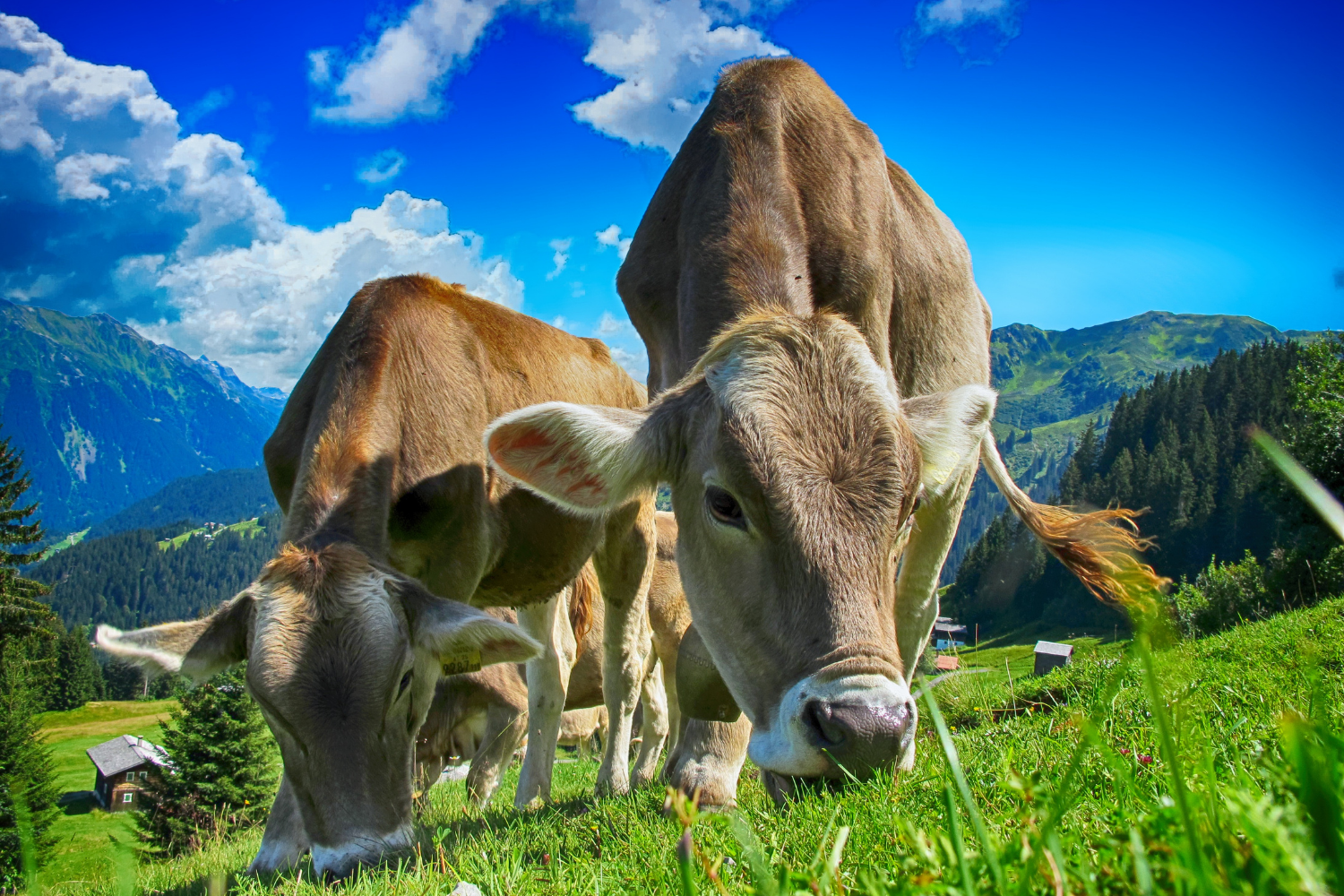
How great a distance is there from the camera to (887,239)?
5.61 metres

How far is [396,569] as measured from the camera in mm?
4863

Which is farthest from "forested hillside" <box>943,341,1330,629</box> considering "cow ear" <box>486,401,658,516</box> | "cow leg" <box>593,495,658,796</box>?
"cow ear" <box>486,401,658,516</box>

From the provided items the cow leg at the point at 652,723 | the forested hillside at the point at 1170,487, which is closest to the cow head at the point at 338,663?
the cow leg at the point at 652,723

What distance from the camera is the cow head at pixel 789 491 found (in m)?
3.00

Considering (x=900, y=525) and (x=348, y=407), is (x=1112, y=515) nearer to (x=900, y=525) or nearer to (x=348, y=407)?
(x=900, y=525)

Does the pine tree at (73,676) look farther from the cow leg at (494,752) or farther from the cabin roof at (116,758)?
the cow leg at (494,752)

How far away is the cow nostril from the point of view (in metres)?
2.83

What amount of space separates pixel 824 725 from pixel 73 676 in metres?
136

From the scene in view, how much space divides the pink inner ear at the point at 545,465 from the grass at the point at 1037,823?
1635 mm

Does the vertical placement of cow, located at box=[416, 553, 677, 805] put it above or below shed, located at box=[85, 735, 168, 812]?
above

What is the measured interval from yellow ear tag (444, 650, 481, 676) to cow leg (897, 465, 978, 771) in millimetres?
2866

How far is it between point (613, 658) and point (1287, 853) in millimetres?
7050

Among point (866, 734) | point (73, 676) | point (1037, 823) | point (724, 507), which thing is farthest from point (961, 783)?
point (73, 676)

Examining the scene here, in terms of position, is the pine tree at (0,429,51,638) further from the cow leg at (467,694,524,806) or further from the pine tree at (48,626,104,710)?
the pine tree at (48,626,104,710)
